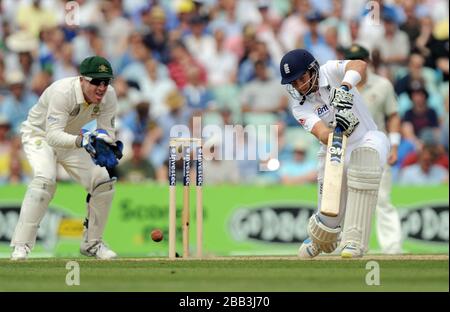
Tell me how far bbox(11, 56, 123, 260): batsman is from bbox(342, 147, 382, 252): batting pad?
78.7 inches

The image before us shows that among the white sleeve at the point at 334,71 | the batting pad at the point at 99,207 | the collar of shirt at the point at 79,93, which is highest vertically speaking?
the white sleeve at the point at 334,71

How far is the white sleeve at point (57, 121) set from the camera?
9750 mm

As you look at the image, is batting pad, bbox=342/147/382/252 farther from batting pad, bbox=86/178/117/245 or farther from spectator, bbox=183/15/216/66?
spectator, bbox=183/15/216/66

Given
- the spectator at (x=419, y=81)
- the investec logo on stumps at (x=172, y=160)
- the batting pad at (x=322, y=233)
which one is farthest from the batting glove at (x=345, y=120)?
the spectator at (x=419, y=81)

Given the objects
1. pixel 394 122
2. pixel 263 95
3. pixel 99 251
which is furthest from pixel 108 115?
pixel 263 95

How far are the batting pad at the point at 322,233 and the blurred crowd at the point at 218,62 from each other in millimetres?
4541

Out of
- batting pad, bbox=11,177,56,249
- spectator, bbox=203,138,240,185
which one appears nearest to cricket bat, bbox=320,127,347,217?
batting pad, bbox=11,177,56,249

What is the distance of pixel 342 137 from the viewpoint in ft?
28.6

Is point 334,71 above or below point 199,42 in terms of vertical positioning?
below

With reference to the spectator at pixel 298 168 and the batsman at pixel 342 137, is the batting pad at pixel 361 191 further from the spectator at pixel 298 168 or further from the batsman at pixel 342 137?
the spectator at pixel 298 168

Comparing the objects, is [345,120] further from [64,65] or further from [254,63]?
[64,65]

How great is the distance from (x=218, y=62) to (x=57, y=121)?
20.0 feet

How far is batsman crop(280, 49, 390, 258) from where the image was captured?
8727 mm

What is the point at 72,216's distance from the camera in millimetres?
13539
